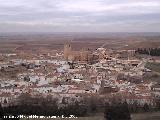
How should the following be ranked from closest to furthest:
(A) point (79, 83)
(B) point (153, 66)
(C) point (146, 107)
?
1. (C) point (146, 107)
2. (A) point (79, 83)
3. (B) point (153, 66)

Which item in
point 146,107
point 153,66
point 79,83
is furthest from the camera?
point 153,66

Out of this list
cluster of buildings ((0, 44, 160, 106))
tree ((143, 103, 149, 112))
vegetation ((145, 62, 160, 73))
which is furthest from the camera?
vegetation ((145, 62, 160, 73))

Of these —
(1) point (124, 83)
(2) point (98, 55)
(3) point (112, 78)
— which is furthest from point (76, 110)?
(2) point (98, 55)

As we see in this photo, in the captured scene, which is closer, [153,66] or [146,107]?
[146,107]

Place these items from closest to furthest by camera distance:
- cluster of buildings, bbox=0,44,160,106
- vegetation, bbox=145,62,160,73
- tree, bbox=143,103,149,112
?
tree, bbox=143,103,149,112, cluster of buildings, bbox=0,44,160,106, vegetation, bbox=145,62,160,73

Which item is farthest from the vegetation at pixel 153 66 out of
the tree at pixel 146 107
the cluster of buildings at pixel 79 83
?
the tree at pixel 146 107

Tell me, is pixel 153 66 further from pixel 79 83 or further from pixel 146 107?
pixel 146 107

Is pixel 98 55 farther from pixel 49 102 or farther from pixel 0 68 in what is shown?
pixel 49 102

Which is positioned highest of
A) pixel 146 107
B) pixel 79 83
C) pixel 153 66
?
pixel 146 107

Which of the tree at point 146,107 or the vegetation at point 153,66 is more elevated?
the tree at point 146,107

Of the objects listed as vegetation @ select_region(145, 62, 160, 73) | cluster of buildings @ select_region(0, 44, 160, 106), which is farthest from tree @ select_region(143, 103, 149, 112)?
vegetation @ select_region(145, 62, 160, 73)

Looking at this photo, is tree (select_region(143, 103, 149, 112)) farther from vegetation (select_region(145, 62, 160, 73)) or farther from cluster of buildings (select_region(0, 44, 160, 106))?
vegetation (select_region(145, 62, 160, 73))

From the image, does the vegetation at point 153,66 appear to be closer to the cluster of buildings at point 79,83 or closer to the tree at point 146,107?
the cluster of buildings at point 79,83

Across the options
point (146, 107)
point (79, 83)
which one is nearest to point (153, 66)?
point (79, 83)
